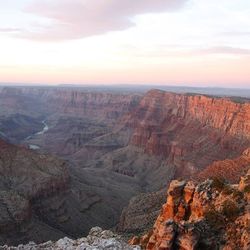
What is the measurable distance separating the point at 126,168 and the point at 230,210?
4271 inches

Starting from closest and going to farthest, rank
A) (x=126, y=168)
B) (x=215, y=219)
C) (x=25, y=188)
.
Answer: (x=215, y=219), (x=25, y=188), (x=126, y=168)

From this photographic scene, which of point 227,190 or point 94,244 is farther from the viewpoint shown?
point 227,190

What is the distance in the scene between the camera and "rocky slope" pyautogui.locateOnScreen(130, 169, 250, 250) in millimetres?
24141

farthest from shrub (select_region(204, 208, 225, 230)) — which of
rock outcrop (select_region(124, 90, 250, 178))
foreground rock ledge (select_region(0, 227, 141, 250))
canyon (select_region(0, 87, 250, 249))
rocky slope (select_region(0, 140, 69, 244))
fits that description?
rock outcrop (select_region(124, 90, 250, 178))

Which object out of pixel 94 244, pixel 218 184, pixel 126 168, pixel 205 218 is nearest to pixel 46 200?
pixel 218 184

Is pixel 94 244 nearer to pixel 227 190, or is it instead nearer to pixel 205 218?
pixel 205 218

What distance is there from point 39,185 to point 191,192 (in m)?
52.1

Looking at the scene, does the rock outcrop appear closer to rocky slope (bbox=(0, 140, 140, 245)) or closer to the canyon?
the canyon

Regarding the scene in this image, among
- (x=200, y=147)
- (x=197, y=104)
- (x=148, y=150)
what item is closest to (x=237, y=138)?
(x=200, y=147)

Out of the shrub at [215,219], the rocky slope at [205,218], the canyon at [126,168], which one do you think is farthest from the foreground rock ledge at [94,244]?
the shrub at [215,219]

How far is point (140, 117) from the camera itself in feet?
566

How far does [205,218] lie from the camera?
26156 mm

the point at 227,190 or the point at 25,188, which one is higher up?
the point at 227,190

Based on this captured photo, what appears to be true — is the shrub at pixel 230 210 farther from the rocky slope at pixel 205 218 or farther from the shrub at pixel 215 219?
the shrub at pixel 215 219
